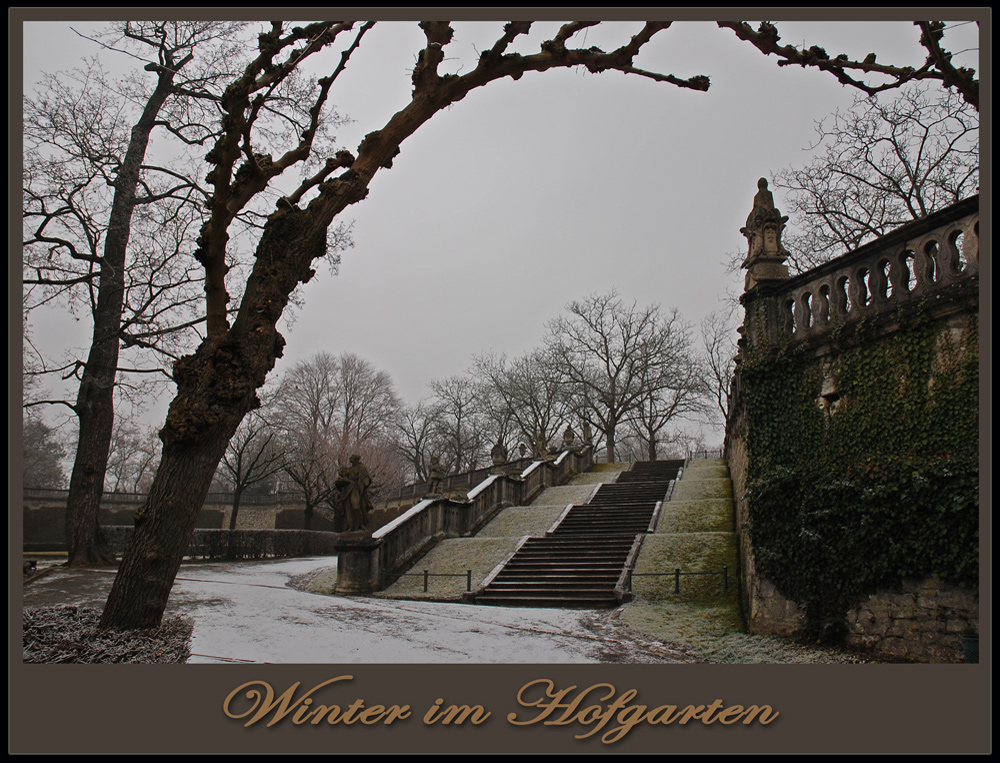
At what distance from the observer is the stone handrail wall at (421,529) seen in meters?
14.1

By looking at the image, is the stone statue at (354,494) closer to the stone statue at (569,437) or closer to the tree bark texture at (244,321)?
the tree bark texture at (244,321)

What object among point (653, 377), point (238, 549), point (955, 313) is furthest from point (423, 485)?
point (955, 313)

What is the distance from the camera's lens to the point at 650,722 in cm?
414

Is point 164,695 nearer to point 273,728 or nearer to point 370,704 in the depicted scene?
point 273,728

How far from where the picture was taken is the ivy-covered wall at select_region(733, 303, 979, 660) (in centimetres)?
653

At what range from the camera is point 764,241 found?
9945 mm

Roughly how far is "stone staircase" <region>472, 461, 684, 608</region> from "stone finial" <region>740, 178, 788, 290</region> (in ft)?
19.8

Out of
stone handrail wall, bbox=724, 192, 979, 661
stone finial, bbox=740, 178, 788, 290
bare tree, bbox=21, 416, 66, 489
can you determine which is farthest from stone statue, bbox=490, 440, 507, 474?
bare tree, bbox=21, 416, 66, 489

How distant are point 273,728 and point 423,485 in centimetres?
3948

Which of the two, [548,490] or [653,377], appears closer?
[548,490]

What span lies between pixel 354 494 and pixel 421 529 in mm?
3237

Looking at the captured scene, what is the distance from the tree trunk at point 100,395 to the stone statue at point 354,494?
15.4 feet

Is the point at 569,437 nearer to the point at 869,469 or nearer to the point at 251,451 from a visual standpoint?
the point at 251,451

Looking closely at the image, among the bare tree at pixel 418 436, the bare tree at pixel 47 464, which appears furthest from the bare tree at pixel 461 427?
the bare tree at pixel 47 464
